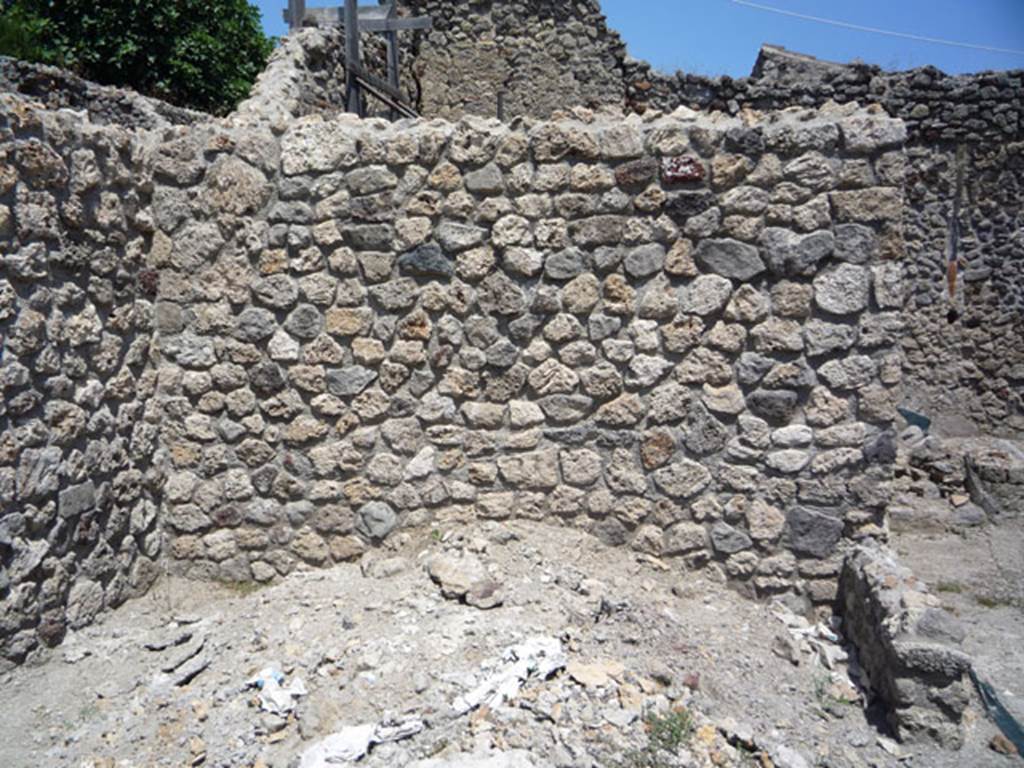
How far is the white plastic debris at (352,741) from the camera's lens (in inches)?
113

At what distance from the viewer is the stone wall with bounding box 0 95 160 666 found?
124 inches

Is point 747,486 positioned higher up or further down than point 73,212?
further down

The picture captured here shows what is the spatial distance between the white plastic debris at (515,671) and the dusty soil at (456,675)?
0.04 m

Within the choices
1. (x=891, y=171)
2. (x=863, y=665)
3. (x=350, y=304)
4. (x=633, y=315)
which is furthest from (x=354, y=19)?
(x=863, y=665)

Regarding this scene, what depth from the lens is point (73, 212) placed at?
3420 millimetres

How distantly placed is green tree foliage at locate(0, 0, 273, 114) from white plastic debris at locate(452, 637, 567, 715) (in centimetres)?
894

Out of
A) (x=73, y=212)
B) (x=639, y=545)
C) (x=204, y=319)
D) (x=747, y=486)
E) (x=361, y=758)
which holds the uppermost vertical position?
(x=73, y=212)

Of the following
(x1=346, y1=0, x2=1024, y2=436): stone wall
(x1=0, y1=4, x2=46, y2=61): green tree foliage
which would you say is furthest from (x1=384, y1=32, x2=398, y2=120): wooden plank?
(x1=0, y1=4, x2=46, y2=61): green tree foliage

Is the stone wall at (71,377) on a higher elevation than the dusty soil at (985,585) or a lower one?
higher

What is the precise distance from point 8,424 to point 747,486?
3263mm

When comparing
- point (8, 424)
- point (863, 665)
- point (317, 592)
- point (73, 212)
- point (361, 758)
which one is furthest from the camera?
point (317, 592)

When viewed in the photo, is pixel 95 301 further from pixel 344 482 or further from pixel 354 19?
pixel 354 19

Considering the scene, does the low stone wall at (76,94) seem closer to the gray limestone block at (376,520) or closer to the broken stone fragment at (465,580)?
the gray limestone block at (376,520)

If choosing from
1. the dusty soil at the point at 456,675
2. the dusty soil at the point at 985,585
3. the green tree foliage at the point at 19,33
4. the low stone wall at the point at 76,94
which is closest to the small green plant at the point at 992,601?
the dusty soil at the point at 985,585
